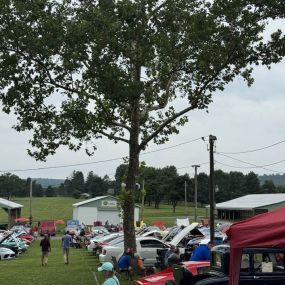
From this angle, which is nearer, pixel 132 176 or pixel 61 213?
pixel 132 176

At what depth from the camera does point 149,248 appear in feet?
87.9

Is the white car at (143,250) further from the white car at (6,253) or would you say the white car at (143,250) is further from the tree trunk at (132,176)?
the white car at (6,253)

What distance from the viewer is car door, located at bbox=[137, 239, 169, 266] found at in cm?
2648

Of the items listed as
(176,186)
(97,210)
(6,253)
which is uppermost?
(176,186)

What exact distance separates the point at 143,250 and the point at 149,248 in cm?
33

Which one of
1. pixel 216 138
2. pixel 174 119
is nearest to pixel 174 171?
pixel 216 138

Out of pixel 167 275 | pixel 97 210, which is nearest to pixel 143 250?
pixel 167 275

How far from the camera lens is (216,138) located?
36156mm

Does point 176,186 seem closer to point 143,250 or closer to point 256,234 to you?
point 143,250

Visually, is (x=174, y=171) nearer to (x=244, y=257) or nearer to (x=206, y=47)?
(x=206, y=47)

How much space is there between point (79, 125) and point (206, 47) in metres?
5.46

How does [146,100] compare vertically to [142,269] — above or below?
above

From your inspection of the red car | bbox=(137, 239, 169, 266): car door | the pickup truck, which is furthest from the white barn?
the pickup truck

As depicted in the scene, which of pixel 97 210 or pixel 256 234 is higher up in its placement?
pixel 97 210
